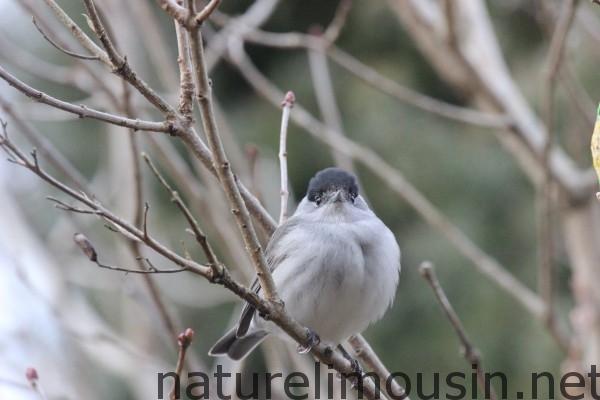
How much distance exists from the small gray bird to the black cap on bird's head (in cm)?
8

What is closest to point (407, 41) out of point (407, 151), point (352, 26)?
point (352, 26)

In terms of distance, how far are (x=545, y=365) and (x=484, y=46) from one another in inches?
156

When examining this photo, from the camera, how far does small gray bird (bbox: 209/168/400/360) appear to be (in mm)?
3279

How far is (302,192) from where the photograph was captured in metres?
8.78

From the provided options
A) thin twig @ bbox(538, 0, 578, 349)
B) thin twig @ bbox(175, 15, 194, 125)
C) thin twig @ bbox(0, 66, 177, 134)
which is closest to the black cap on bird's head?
thin twig @ bbox(538, 0, 578, 349)

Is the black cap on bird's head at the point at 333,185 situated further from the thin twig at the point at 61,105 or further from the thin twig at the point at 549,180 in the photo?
the thin twig at the point at 61,105

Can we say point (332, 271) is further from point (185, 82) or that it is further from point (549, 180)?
point (185, 82)

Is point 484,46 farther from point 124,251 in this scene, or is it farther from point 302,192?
point 302,192

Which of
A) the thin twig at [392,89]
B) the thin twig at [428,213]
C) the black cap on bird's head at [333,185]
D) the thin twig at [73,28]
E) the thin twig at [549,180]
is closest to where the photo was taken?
the thin twig at [73,28]

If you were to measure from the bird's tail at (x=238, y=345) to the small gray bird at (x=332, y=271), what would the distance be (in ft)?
0.28

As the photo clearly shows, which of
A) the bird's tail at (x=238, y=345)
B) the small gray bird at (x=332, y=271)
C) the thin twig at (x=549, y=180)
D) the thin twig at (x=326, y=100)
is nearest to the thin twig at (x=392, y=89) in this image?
the thin twig at (x=326, y=100)

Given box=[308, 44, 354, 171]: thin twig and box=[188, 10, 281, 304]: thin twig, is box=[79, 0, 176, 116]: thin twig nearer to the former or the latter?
box=[188, 10, 281, 304]: thin twig

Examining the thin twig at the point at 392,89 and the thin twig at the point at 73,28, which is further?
the thin twig at the point at 392,89

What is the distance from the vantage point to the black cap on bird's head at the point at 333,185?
368 centimetres
